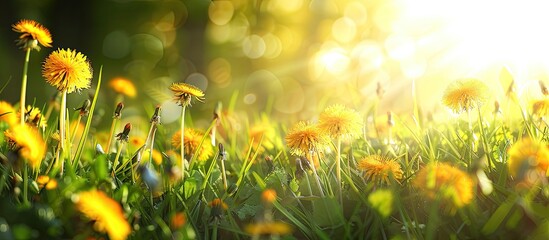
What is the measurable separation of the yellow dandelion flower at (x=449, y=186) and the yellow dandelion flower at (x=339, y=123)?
0.20 metres

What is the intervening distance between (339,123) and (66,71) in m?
0.62

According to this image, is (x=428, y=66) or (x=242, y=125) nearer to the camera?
(x=242, y=125)

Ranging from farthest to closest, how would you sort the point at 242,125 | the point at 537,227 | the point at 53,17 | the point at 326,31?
1. the point at 326,31
2. the point at 53,17
3. the point at 242,125
4. the point at 537,227

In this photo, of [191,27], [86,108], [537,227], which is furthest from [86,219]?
[191,27]

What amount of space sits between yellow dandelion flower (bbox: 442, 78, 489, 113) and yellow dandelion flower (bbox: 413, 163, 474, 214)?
0.99 feet

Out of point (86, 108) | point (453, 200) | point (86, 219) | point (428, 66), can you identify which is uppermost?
point (86, 108)

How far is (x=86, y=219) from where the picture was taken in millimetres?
1086

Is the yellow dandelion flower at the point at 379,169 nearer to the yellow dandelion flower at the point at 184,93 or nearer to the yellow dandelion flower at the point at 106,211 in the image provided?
the yellow dandelion flower at the point at 184,93

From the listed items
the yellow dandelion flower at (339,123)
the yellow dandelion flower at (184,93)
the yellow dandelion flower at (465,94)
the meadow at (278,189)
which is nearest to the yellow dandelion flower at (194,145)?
the meadow at (278,189)

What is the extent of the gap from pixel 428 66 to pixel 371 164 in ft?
14.2

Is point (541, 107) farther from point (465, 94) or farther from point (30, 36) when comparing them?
point (30, 36)

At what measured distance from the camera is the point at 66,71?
53.2 inches

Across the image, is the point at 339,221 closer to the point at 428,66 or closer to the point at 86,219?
the point at 86,219

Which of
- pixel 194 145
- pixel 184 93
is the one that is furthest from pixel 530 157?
pixel 194 145
